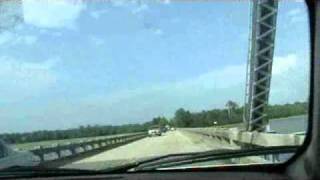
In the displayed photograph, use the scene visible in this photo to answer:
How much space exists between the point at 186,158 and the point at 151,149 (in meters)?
0.21

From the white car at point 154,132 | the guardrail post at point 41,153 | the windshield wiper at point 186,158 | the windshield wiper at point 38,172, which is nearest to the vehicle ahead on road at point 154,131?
the white car at point 154,132

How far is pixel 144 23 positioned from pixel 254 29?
0.60 m

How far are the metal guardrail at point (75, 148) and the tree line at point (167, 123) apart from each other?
42 mm

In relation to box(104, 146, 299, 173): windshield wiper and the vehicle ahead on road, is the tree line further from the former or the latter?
box(104, 146, 299, 173): windshield wiper

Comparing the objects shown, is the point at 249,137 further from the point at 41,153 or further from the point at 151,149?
the point at 41,153

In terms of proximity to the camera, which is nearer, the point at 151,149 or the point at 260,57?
the point at 260,57

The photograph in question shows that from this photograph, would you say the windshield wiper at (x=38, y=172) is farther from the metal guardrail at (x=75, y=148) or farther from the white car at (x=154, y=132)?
the white car at (x=154, y=132)

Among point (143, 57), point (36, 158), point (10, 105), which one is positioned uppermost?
point (143, 57)

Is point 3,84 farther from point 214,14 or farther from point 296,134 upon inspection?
point 296,134

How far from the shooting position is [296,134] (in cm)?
407

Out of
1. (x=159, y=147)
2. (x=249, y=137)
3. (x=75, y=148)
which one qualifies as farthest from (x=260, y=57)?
(x=75, y=148)

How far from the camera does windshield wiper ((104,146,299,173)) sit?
417cm

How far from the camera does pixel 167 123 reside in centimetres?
417

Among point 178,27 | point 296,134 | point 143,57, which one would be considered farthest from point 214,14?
point 296,134
